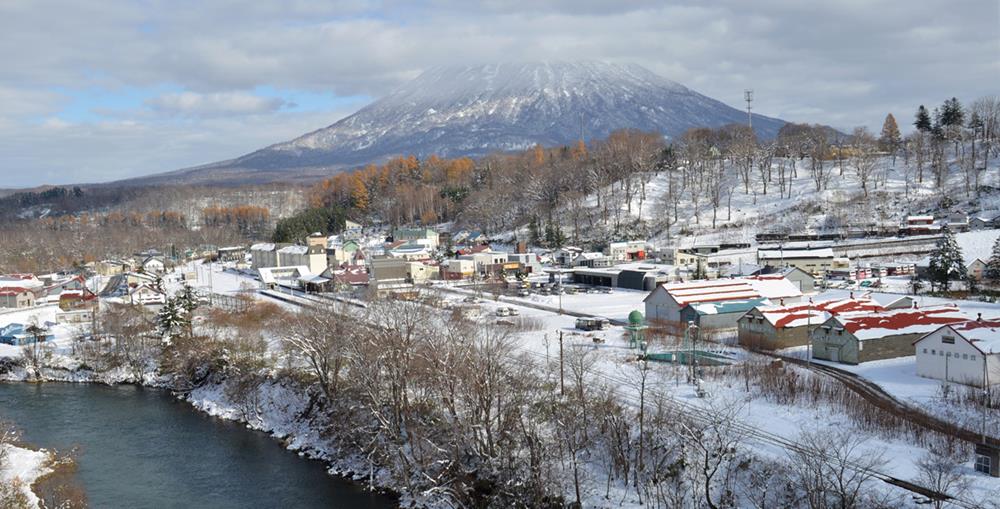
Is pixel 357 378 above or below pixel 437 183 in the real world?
below

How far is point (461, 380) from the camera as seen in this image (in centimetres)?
1403

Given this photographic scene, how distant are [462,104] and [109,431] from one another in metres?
128

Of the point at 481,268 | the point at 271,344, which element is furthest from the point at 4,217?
the point at 271,344

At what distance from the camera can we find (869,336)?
17.0 meters

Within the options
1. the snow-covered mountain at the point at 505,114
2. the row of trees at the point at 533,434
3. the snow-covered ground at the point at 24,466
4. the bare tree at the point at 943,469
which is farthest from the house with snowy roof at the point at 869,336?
the snow-covered mountain at the point at 505,114

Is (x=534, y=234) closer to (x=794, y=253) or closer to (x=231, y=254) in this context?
(x=794, y=253)

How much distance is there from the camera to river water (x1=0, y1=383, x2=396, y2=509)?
13383 mm

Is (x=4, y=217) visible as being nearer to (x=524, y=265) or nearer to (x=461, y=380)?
(x=524, y=265)

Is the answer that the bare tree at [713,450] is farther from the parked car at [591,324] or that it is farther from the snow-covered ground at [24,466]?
the snow-covered ground at [24,466]

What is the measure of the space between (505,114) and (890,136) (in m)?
84.1

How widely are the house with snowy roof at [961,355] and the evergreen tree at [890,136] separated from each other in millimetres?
37940

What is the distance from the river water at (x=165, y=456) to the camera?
13.4 m

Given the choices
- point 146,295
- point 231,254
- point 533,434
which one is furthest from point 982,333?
point 231,254

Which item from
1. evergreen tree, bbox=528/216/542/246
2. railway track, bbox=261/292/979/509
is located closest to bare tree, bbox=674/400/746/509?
railway track, bbox=261/292/979/509
